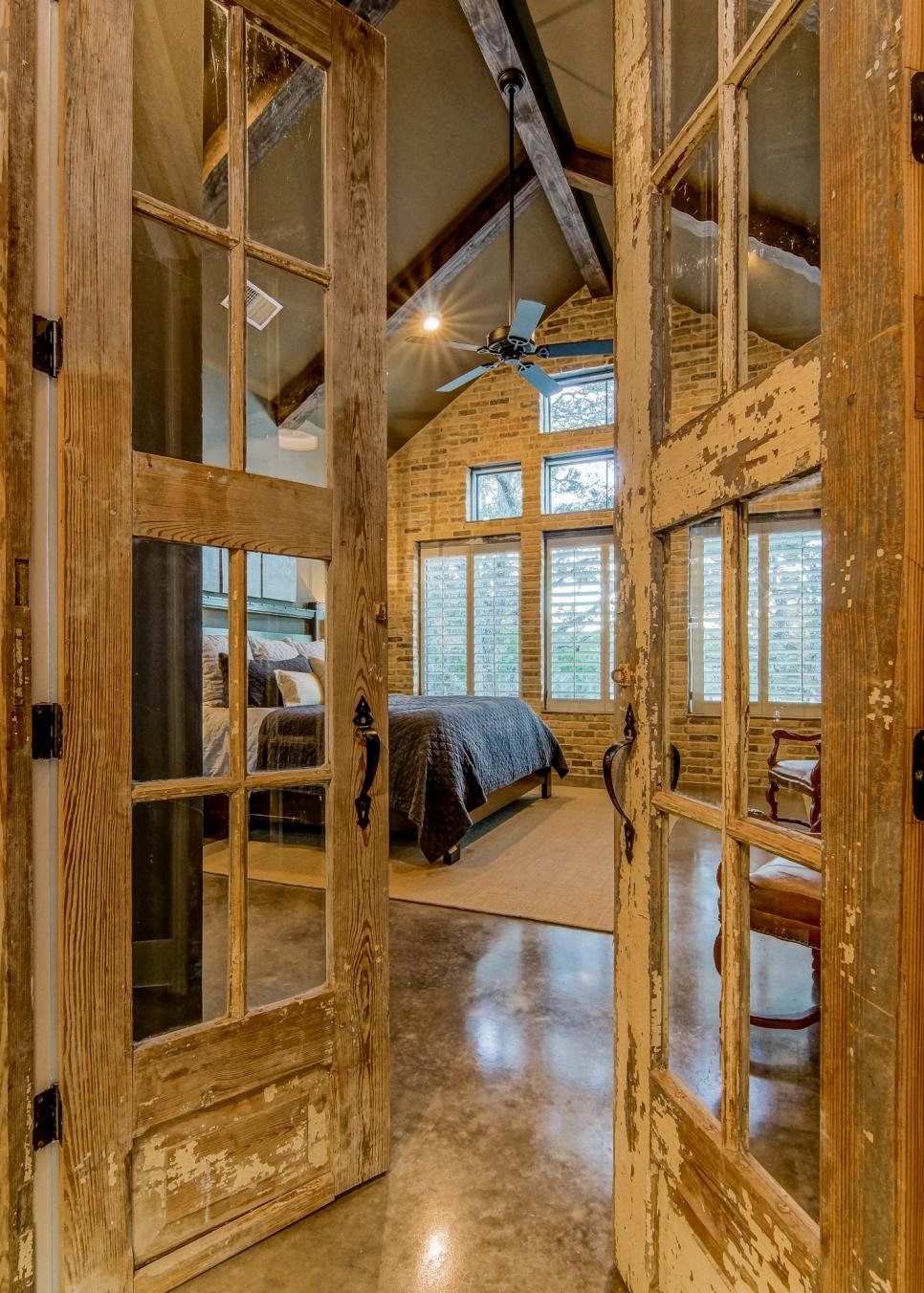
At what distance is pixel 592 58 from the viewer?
3.62 metres

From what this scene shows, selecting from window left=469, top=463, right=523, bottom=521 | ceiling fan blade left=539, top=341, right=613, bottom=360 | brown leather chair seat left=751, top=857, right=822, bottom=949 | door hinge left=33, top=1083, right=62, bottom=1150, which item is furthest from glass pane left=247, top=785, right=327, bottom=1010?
window left=469, top=463, right=523, bottom=521

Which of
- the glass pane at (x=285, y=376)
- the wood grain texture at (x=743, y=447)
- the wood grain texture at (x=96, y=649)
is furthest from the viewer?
the glass pane at (x=285, y=376)

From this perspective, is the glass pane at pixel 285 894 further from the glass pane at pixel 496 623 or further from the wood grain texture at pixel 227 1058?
the glass pane at pixel 496 623

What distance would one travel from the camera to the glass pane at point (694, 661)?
3.03 feet

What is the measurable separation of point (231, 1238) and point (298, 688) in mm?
1020

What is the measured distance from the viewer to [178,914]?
4.24 ft

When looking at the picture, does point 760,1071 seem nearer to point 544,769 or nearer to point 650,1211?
point 650,1211

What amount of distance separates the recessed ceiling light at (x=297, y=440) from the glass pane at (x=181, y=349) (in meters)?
0.13

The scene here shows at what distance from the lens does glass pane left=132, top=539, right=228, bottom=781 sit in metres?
1.21

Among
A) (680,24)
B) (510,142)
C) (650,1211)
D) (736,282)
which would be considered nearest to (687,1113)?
(650,1211)

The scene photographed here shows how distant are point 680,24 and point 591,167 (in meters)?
3.96

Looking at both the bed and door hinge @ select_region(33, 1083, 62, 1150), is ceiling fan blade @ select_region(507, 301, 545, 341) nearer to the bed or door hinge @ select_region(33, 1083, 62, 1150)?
the bed

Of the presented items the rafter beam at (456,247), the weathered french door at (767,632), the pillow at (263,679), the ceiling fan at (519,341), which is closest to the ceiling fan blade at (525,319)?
the ceiling fan at (519,341)

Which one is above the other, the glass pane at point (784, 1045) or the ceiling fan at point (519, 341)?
the ceiling fan at point (519, 341)
